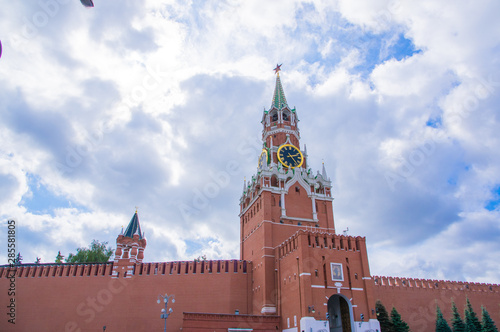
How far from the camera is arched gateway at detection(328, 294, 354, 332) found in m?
28.0

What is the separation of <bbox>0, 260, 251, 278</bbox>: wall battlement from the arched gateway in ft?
33.1

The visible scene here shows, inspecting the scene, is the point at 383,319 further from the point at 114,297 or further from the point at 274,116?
the point at 274,116

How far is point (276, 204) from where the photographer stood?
124ft

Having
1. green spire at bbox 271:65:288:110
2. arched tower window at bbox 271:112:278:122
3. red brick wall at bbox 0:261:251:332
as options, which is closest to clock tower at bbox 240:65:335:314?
arched tower window at bbox 271:112:278:122

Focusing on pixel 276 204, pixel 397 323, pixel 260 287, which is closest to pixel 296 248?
pixel 260 287

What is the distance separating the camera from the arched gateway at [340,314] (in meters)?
28.0

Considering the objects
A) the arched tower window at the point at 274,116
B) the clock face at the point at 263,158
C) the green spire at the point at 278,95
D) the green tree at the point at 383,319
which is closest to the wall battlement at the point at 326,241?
the green tree at the point at 383,319

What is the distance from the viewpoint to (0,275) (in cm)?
3512

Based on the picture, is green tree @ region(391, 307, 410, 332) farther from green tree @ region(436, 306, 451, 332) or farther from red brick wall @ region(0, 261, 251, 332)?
red brick wall @ region(0, 261, 251, 332)

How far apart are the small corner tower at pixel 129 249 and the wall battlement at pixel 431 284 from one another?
969 inches

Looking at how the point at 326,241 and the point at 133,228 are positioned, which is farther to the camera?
the point at 133,228

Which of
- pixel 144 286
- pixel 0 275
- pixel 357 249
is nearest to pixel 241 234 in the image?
pixel 144 286

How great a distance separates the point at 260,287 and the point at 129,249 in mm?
14161

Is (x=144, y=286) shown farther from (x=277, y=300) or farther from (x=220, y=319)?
(x=277, y=300)
